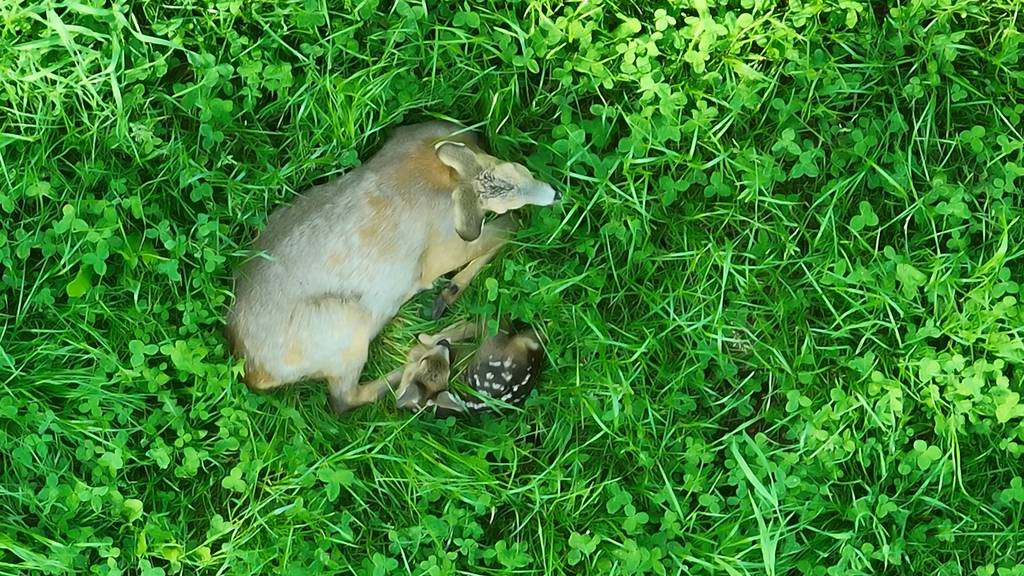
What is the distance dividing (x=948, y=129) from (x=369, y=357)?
276 centimetres

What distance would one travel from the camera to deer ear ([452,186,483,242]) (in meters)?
3.57

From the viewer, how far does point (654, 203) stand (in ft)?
12.7

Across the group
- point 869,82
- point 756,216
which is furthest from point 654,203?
point 869,82

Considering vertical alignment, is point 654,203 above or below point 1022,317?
above

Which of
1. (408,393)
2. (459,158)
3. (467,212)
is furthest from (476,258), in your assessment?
(408,393)

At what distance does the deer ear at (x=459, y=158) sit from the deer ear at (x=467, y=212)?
7cm

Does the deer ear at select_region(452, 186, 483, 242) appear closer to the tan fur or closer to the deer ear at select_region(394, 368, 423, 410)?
the tan fur

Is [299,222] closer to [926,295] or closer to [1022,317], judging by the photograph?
[926,295]

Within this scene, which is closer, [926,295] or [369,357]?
[926,295]

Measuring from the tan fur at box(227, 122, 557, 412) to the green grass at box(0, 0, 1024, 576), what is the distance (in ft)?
0.43

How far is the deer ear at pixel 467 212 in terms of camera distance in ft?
11.7

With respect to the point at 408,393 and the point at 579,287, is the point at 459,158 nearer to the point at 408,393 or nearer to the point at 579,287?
the point at 579,287

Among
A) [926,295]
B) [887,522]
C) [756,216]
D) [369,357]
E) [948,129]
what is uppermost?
[948,129]

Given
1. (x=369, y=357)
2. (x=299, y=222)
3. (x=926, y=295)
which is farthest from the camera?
(x=369, y=357)
